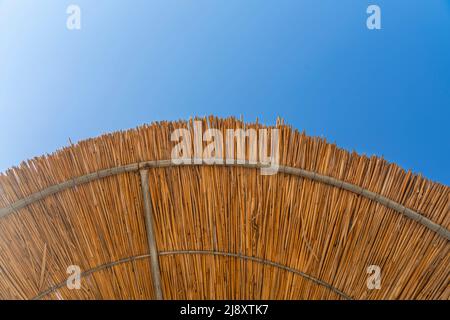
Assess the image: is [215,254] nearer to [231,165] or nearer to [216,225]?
[216,225]

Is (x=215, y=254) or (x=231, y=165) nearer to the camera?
(x=231, y=165)

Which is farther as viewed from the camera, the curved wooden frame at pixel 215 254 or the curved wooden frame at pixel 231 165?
the curved wooden frame at pixel 215 254

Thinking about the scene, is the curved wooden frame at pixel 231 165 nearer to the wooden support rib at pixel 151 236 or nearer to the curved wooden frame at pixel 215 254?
the wooden support rib at pixel 151 236

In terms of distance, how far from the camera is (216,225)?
8.72 feet

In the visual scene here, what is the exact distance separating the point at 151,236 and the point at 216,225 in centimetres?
37

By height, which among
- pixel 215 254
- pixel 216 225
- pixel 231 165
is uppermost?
pixel 231 165

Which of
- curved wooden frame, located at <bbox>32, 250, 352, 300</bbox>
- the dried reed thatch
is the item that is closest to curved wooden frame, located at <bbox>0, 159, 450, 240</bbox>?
the dried reed thatch

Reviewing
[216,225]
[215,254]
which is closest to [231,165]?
[216,225]

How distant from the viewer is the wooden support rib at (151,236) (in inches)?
102

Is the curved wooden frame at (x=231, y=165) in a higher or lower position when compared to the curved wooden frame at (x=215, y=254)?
higher

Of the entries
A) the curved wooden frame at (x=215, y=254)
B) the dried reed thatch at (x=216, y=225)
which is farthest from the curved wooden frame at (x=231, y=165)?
the curved wooden frame at (x=215, y=254)

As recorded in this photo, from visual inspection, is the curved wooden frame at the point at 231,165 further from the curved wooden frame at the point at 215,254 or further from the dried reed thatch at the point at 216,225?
the curved wooden frame at the point at 215,254

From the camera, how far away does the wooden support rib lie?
2594 mm

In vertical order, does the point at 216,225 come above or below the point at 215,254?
above
